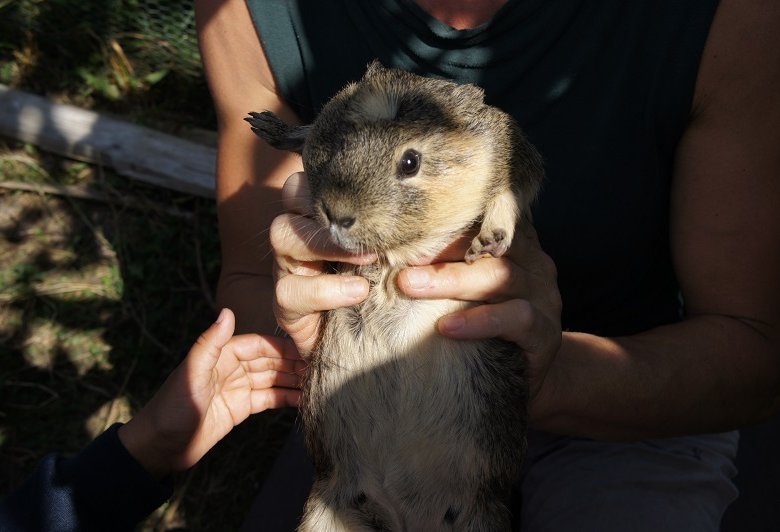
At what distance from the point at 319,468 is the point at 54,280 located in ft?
9.78

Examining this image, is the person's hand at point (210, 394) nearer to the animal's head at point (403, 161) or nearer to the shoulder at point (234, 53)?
the animal's head at point (403, 161)

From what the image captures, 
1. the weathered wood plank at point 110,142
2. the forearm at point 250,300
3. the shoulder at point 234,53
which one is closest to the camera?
the shoulder at point 234,53

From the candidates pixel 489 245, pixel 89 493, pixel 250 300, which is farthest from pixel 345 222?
pixel 89 493

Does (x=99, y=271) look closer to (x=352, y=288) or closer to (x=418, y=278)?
(x=352, y=288)

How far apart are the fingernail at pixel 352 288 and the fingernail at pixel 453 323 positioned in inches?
10.2

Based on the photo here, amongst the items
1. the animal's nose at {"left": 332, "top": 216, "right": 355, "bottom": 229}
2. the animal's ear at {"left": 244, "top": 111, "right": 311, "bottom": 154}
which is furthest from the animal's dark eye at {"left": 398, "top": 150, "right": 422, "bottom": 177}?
the animal's ear at {"left": 244, "top": 111, "right": 311, "bottom": 154}

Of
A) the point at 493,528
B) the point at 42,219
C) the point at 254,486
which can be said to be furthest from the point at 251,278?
the point at 42,219

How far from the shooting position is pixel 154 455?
102 inches

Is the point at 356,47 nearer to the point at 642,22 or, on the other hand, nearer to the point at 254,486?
the point at 642,22

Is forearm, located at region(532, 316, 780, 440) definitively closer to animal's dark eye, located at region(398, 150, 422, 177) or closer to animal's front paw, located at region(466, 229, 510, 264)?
animal's front paw, located at region(466, 229, 510, 264)

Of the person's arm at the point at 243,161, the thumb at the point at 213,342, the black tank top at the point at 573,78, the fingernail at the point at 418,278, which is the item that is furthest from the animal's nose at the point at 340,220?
the person's arm at the point at 243,161

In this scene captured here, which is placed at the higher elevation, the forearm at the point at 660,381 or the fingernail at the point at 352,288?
the fingernail at the point at 352,288

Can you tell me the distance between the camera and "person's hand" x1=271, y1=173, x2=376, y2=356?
2.15 m

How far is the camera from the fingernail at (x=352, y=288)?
84.5 inches
